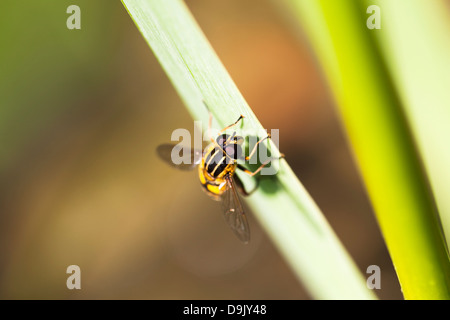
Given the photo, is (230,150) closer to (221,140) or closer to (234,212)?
(221,140)

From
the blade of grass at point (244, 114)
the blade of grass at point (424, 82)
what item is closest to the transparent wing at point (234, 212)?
the blade of grass at point (244, 114)

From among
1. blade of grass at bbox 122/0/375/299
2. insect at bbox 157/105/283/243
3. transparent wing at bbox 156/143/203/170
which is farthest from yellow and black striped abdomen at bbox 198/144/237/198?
blade of grass at bbox 122/0/375/299

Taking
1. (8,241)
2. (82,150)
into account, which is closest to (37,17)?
(82,150)

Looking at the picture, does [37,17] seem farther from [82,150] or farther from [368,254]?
[368,254]

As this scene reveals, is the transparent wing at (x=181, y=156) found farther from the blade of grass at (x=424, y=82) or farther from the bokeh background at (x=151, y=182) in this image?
the blade of grass at (x=424, y=82)

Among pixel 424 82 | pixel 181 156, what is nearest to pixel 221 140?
pixel 181 156

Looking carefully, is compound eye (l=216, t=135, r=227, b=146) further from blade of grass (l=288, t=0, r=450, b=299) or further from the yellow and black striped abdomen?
blade of grass (l=288, t=0, r=450, b=299)
